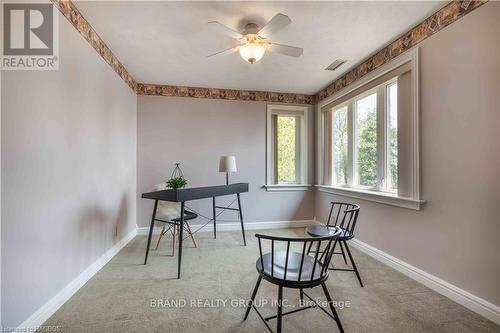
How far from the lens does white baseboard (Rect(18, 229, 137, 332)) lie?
1556 mm

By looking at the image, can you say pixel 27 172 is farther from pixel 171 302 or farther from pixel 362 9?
pixel 362 9

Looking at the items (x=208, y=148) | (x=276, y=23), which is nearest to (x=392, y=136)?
(x=276, y=23)

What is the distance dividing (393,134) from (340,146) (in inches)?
44.4

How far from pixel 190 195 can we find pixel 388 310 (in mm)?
1990

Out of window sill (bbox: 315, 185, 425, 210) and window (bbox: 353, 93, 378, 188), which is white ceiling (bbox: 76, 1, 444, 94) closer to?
window (bbox: 353, 93, 378, 188)

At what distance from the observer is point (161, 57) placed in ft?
9.41

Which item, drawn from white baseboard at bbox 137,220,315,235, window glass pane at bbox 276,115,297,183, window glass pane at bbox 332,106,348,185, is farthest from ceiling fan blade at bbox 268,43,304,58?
white baseboard at bbox 137,220,315,235

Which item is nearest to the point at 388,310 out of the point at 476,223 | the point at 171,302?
the point at 476,223

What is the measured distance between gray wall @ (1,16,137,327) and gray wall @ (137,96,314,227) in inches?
37.1

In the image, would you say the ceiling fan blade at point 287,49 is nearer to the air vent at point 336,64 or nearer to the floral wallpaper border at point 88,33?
the air vent at point 336,64

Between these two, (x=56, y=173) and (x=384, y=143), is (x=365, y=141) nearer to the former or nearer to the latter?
(x=384, y=143)

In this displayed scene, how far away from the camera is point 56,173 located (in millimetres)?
1800

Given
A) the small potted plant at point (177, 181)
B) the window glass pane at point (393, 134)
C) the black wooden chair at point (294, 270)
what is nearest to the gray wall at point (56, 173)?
the small potted plant at point (177, 181)


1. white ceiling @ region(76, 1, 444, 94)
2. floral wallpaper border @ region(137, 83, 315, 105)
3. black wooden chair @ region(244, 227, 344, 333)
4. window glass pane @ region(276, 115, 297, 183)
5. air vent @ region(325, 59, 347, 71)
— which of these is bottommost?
black wooden chair @ region(244, 227, 344, 333)
